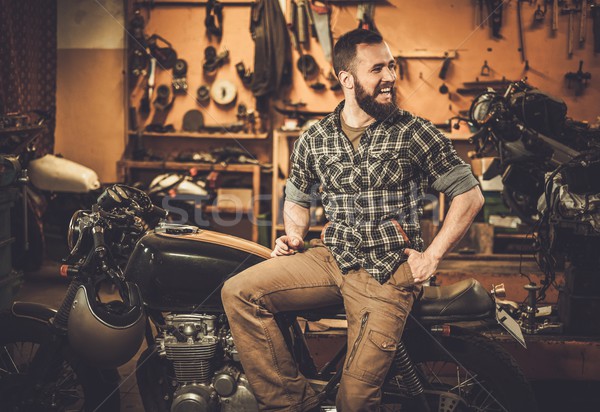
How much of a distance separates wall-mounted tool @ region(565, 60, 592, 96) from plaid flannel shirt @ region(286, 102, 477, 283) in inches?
187

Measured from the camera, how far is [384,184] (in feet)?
8.20

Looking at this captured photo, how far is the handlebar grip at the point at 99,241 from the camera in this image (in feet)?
8.15

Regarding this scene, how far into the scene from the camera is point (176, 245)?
254 centimetres

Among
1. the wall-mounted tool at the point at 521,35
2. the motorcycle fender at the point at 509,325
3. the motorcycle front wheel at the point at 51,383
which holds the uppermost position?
the wall-mounted tool at the point at 521,35

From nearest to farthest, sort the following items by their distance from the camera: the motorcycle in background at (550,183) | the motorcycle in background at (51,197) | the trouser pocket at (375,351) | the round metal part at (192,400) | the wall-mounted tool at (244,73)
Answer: the trouser pocket at (375,351)
the round metal part at (192,400)
the motorcycle in background at (550,183)
the motorcycle in background at (51,197)
the wall-mounted tool at (244,73)

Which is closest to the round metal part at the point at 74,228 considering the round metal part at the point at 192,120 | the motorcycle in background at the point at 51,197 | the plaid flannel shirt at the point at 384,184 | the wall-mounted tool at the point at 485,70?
the plaid flannel shirt at the point at 384,184

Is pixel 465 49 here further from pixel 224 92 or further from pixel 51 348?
pixel 51 348

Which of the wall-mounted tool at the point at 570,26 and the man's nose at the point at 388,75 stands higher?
the wall-mounted tool at the point at 570,26

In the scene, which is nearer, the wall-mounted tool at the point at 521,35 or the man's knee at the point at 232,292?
the man's knee at the point at 232,292

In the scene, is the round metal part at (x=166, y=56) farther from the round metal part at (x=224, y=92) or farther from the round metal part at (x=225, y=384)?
the round metal part at (x=225, y=384)

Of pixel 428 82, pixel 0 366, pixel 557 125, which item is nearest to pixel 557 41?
pixel 428 82

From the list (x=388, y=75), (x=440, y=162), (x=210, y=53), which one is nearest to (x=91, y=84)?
(x=210, y=53)

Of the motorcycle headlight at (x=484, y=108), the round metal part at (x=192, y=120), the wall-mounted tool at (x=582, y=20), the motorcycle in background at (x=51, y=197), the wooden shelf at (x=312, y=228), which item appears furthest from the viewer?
the round metal part at (x=192, y=120)

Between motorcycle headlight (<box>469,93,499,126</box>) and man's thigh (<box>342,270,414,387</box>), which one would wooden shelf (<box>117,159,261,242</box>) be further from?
man's thigh (<box>342,270,414,387</box>)
